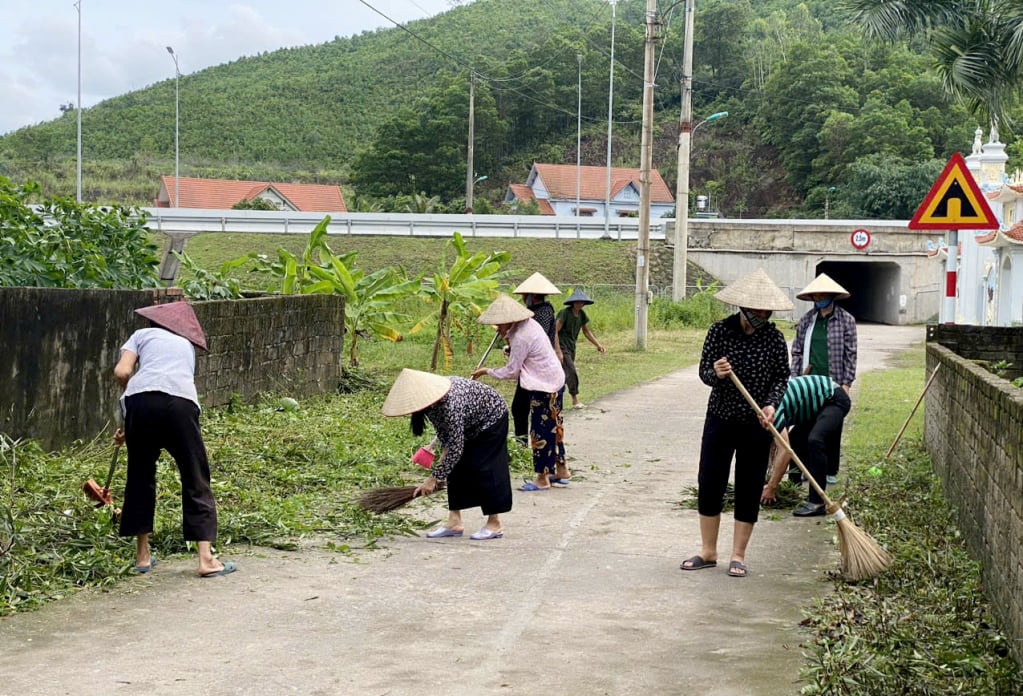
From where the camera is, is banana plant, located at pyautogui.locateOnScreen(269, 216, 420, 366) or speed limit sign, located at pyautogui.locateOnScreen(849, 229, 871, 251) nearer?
banana plant, located at pyautogui.locateOnScreen(269, 216, 420, 366)

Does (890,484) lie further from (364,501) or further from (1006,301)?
(1006,301)

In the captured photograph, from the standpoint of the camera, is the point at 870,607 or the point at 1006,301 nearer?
the point at 870,607

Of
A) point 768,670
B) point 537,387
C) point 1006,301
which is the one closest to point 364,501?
point 537,387

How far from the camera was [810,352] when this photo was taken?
10.2m

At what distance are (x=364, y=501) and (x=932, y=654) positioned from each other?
14.1 ft

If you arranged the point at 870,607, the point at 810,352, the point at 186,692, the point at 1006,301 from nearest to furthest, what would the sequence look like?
the point at 186,692 < the point at 870,607 < the point at 810,352 < the point at 1006,301

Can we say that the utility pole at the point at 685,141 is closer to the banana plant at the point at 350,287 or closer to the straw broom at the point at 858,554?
the banana plant at the point at 350,287

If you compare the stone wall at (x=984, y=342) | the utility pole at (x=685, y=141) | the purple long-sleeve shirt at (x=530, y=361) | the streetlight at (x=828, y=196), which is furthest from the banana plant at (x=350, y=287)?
the streetlight at (x=828, y=196)

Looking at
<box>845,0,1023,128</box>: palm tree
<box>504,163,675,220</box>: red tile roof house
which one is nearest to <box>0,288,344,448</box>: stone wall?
<box>845,0,1023,128</box>: palm tree

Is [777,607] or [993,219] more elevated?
[993,219]

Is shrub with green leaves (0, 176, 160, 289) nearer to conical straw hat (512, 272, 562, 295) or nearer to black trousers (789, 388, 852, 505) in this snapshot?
conical straw hat (512, 272, 562, 295)

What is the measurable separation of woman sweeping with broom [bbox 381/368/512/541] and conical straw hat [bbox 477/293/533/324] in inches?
71.9

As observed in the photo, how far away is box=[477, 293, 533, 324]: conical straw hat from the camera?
10258 mm

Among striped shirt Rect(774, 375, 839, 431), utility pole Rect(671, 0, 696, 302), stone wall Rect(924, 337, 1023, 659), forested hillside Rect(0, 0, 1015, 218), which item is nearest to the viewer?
stone wall Rect(924, 337, 1023, 659)
